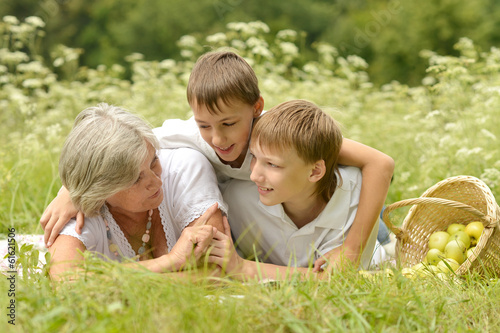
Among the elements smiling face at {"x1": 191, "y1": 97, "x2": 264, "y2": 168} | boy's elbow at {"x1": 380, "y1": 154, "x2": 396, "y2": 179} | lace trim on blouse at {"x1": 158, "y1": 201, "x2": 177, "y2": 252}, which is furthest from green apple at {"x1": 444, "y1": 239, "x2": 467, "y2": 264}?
lace trim on blouse at {"x1": 158, "y1": 201, "x2": 177, "y2": 252}

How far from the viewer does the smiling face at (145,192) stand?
271cm

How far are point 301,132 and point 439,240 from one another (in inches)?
45.9

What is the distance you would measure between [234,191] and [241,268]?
57 centimetres

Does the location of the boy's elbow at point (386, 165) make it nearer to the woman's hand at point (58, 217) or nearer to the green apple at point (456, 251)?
the green apple at point (456, 251)

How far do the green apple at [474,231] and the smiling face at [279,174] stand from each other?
1.04 m

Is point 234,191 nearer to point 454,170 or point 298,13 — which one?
point 454,170

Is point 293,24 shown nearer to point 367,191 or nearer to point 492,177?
point 492,177

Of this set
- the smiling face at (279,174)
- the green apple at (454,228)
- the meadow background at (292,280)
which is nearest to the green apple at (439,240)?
the green apple at (454,228)

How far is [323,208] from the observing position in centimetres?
322

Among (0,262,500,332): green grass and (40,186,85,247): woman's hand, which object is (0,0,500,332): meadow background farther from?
(40,186,85,247): woman's hand

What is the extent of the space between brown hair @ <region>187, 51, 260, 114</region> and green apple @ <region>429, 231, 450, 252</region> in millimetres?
1377

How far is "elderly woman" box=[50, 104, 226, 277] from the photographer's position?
102 inches

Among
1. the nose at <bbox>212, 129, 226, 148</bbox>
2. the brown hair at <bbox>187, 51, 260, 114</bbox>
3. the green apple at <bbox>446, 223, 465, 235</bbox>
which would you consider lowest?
the green apple at <bbox>446, 223, 465, 235</bbox>

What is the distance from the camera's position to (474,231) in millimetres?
3291
